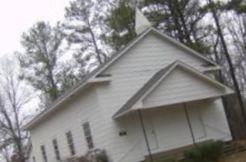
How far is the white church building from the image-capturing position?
22.8 metres

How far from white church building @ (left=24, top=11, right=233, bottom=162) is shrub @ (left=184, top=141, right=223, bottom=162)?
2.43 metres

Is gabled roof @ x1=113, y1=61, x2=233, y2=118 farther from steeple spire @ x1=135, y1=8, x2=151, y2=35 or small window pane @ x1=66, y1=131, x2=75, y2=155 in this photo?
small window pane @ x1=66, y1=131, x2=75, y2=155

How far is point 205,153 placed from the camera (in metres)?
19.6

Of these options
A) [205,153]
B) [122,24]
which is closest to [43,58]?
[122,24]

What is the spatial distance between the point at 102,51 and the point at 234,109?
12.7 m

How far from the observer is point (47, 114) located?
28297mm

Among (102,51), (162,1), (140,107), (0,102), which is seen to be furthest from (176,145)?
(0,102)

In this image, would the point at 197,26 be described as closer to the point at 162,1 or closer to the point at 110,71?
the point at 162,1

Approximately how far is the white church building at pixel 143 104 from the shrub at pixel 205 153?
95.8 inches

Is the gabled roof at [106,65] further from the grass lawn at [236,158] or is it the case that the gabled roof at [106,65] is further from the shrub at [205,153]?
the grass lawn at [236,158]

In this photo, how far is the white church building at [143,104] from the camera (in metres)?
22.8

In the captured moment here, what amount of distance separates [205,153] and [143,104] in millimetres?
3524

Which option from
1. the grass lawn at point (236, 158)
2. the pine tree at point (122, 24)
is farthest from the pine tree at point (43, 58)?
the grass lawn at point (236, 158)

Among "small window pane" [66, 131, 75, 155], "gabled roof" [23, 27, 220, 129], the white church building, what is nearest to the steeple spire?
the white church building
